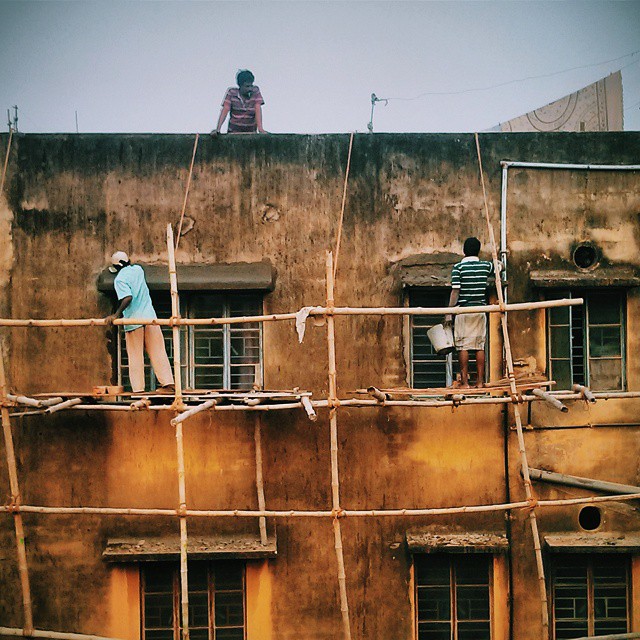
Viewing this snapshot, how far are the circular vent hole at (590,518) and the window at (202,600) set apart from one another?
363 centimetres

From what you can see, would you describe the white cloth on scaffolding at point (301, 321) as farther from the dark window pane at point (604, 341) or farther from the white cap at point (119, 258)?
the dark window pane at point (604, 341)

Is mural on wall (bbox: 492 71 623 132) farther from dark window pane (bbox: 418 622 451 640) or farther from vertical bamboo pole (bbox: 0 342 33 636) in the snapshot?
vertical bamboo pole (bbox: 0 342 33 636)

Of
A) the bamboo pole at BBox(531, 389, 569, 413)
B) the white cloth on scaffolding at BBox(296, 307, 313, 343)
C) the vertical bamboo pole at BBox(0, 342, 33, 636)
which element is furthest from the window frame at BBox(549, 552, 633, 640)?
the vertical bamboo pole at BBox(0, 342, 33, 636)

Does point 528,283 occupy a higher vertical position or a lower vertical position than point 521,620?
higher

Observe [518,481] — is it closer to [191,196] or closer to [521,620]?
[521,620]

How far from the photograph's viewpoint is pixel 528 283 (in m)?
7.37

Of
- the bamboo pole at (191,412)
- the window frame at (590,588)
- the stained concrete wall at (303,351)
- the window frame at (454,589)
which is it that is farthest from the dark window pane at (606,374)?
the bamboo pole at (191,412)

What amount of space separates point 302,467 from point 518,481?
2.27 meters

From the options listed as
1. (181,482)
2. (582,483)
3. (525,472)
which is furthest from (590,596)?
(181,482)

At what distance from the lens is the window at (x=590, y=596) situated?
729 cm

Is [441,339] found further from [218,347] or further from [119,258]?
[119,258]

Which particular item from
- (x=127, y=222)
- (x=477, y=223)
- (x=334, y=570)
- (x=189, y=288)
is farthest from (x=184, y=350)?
(x=477, y=223)

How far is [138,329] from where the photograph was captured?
692cm

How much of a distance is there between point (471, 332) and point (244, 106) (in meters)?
3.66
